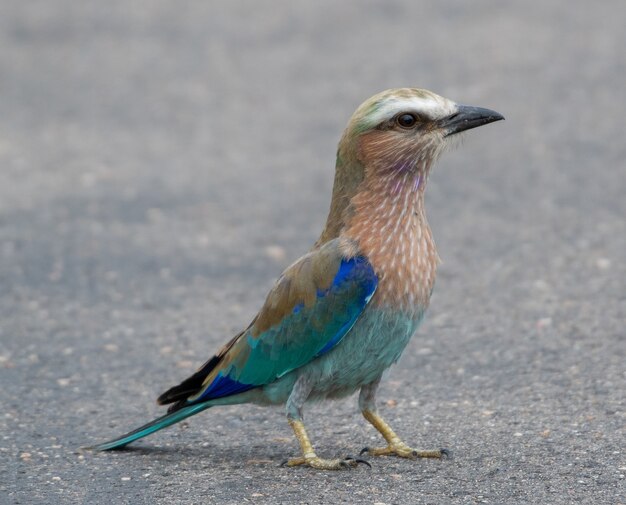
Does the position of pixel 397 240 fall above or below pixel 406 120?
below

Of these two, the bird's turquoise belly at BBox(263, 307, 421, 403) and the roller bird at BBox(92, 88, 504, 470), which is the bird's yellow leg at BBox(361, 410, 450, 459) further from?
the bird's turquoise belly at BBox(263, 307, 421, 403)

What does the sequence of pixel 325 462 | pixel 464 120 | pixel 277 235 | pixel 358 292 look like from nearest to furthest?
1. pixel 358 292
2. pixel 325 462
3. pixel 464 120
4. pixel 277 235

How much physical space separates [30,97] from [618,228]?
624 cm

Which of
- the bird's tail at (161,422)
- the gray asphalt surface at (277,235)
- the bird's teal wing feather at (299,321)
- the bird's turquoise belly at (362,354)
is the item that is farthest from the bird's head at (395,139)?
the gray asphalt surface at (277,235)

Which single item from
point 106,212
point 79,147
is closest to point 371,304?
point 106,212

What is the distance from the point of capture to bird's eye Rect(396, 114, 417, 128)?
197 inches

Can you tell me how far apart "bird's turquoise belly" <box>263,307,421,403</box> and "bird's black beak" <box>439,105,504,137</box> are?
0.82 metres

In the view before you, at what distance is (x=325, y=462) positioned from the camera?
493cm

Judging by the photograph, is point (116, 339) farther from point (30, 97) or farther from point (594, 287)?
point (30, 97)

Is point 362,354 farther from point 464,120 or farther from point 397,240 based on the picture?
point 464,120

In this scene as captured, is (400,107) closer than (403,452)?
Yes

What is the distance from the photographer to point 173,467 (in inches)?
199

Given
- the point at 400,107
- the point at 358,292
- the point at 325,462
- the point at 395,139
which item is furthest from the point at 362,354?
the point at 400,107

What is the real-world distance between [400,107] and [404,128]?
91mm
